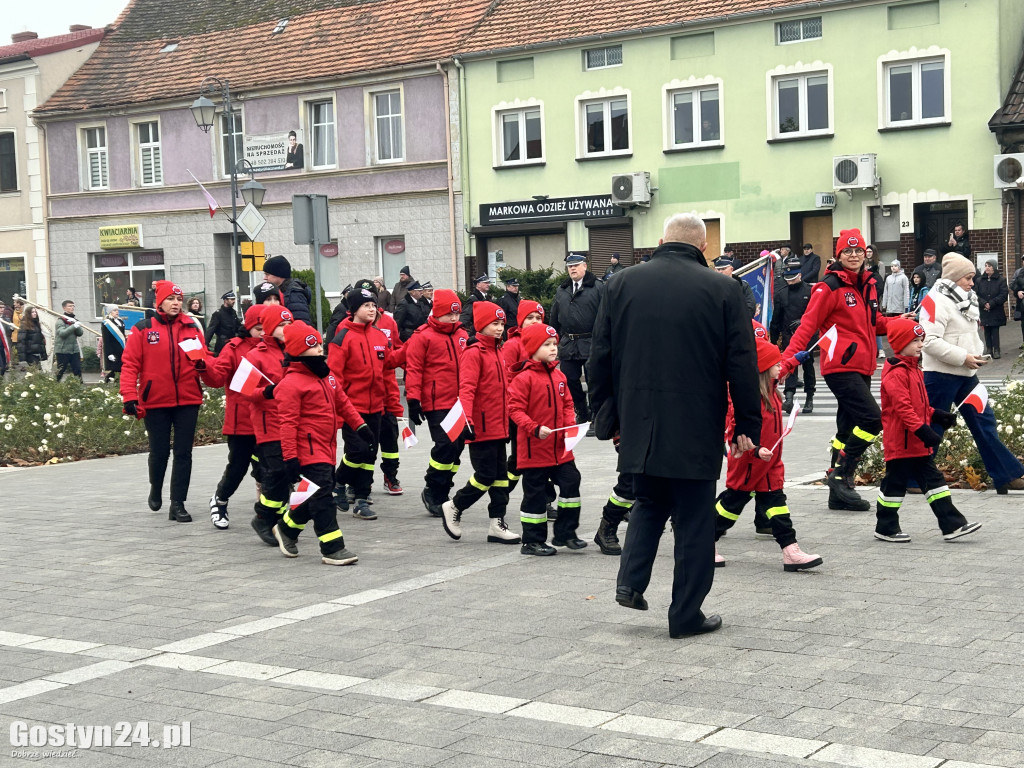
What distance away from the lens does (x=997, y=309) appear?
25.2 m

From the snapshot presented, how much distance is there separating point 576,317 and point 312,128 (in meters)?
23.9

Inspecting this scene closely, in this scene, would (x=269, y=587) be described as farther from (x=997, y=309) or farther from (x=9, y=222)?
(x=9, y=222)

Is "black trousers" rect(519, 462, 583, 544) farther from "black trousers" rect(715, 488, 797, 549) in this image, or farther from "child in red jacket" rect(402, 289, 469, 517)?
"child in red jacket" rect(402, 289, 469, 517)

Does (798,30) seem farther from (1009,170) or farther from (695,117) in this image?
(1009,170)

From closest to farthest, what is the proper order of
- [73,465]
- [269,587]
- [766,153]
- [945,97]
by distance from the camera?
[269,587]
[73,465]
[945,97]
[766,153]

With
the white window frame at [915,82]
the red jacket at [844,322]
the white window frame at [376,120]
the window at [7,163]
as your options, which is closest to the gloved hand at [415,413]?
the red jacket at [844,322]

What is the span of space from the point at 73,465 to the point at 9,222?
2913 cm

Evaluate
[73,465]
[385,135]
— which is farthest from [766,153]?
[73,465]

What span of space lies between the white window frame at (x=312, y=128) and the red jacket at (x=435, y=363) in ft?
86.6

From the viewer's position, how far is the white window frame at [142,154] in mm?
39875

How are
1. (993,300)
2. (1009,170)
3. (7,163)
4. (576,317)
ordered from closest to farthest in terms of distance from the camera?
(576,317) < (993,300) < (1009,170) < (7,163)

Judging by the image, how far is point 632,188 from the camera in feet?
106

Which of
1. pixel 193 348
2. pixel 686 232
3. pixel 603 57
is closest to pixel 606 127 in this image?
pixel 603 57

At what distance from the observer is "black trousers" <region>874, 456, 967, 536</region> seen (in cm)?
887
